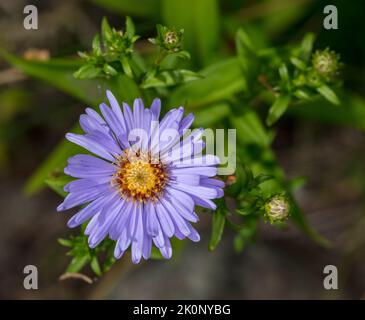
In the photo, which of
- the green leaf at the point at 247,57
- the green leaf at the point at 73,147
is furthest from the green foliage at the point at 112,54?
the green leaf at the point at 247,57

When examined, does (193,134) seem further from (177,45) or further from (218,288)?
(218,288)

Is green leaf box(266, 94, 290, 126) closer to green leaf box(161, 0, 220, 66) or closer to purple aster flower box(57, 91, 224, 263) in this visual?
purple aster flower box(57, 91, 224, 263)

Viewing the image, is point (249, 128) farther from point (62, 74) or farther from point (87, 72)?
point (62, 74)

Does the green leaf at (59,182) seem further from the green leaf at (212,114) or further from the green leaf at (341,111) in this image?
the green leaf at (341,111)

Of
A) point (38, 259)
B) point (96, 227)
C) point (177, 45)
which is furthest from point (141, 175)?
point (38, 259)

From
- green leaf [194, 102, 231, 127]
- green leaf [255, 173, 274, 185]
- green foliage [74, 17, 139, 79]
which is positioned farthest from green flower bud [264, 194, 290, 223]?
green foliage [74, 17, 139, 79]
